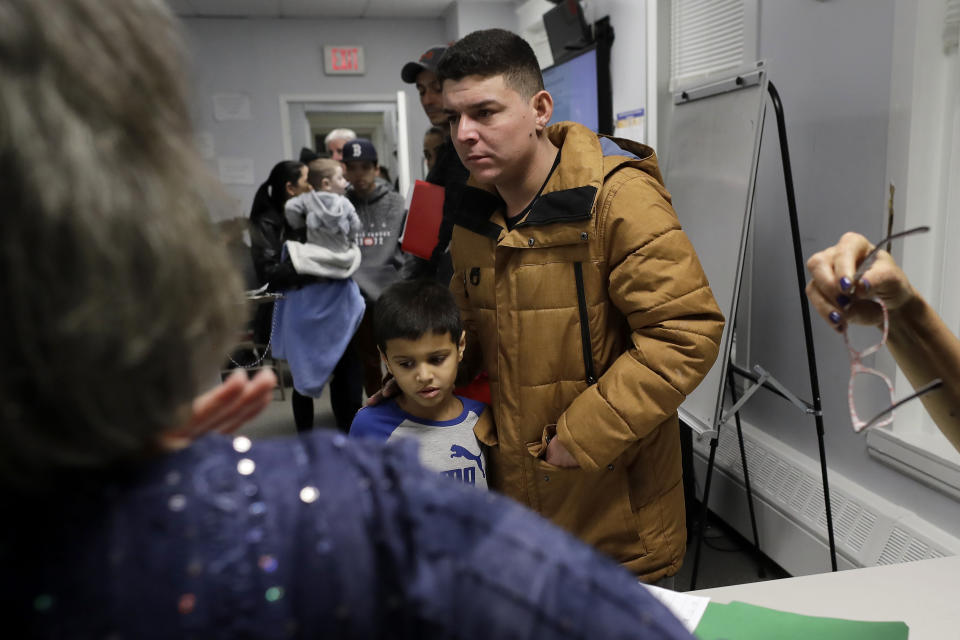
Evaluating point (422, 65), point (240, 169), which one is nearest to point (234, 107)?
point (240, 169)

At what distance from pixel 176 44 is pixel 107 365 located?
0.17 meters

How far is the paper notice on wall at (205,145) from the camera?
0.37m

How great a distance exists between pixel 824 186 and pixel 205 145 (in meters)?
2.34

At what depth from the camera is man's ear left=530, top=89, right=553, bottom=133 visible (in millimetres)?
1608

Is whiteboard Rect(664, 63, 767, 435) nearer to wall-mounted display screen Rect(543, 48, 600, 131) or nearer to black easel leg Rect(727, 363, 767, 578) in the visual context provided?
black easel leg Rect(727, 363, 767, 578)

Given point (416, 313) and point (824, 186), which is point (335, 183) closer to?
point (416, 313)

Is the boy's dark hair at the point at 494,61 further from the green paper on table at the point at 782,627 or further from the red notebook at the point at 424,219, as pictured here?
the green paper on table at the point at 782,627

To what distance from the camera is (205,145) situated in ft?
1.28

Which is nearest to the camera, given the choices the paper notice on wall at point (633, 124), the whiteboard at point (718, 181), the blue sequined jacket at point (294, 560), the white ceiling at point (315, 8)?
the blue sequined jacket at point (294, 560)

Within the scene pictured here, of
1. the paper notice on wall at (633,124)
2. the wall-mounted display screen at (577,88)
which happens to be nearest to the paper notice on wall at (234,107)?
the wall-mounted display screen at (577,88)

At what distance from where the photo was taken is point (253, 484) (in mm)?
351

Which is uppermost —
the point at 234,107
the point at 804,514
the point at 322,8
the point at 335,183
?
the point at 322,8

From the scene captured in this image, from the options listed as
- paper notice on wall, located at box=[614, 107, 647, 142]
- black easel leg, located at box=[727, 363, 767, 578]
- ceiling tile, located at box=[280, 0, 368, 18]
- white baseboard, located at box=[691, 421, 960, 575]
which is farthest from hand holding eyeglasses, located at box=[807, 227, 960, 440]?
ceiling tile, located at box=[280, 0, 368, 18]

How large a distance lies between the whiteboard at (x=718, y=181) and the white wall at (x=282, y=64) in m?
4.42
